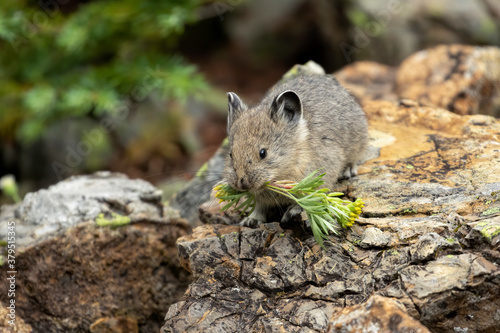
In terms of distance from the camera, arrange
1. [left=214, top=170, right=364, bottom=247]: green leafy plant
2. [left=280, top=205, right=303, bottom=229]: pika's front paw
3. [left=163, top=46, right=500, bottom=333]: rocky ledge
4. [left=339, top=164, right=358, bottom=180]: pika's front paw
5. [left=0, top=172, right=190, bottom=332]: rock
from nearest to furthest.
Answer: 1. [left=163, top=46, right=500, bottom=333]: rocky ledge
2. [left=214, top=170, right=364, bottom=247]: green leafy plant
3. [left=280, top=205, right=303, bottom=229]: pika's front paw
4. [left=0, top=172, right=190, bottom=332]: rock
5. [left=339, top=164, right=358, bottom=180]: pika's front paw

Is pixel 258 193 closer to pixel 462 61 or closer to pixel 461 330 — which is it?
pixel 461 330

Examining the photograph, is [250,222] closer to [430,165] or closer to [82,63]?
[430,165]

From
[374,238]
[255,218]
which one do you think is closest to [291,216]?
[255,218]

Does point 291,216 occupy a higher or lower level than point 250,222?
lower

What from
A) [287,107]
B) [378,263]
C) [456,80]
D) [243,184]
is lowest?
[378,263]

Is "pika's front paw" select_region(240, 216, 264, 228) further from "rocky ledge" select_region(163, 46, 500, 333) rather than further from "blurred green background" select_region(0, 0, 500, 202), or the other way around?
"blurred green background" select_region(0, 0, 500, 202)

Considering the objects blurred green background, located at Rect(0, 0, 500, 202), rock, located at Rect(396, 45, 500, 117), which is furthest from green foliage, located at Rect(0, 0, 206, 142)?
rock, located at Rect(396, 45, 500, 117)

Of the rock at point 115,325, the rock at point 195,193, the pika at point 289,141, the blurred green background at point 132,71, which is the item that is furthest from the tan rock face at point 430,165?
the blurred green background at point 132,71
